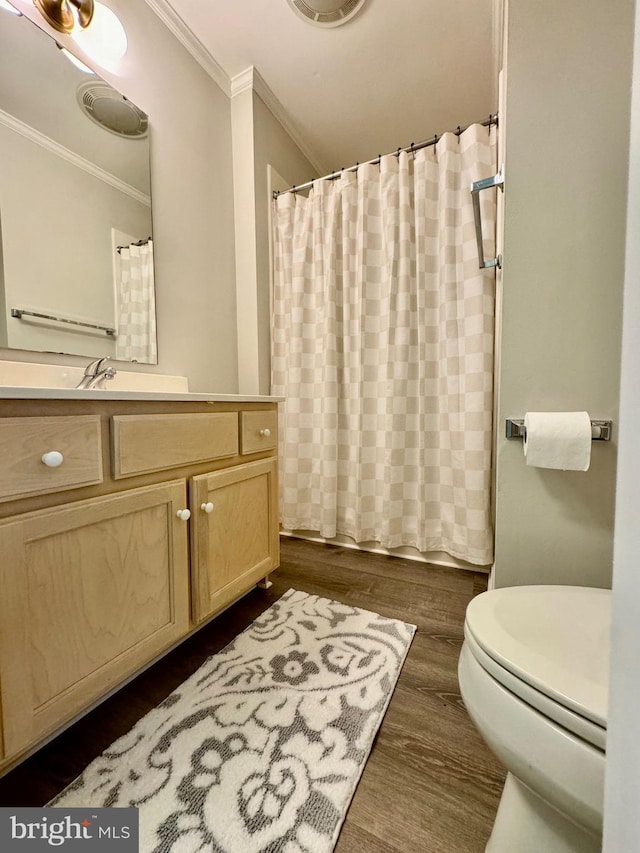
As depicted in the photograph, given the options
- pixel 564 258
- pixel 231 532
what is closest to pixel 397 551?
pixel 231 532

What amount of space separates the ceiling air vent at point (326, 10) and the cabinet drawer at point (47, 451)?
5.97 ft

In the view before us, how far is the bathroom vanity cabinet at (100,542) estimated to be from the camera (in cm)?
60

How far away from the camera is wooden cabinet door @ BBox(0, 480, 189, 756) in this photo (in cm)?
59

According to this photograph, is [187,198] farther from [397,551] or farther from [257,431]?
[397,551]

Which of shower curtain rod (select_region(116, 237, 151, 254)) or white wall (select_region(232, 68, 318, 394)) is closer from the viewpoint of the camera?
shower curtain rod (select_region(116, 237, 151, 254))

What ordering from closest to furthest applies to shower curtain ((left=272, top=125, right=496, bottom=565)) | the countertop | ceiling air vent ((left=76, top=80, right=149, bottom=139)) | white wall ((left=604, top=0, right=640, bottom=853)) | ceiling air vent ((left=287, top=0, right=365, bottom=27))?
white wall ((left=604, top=0, right=640, bottom=853)) < the countertop < ceiling air vent ((left=76, top=80, right=149, bottom=139)) < ceiling air vent ((left=287, top=0, right=365, bottom=27)) < shower curtain ((left=272, top=125, right=496, bottom=565))

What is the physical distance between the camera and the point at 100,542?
730 millimetres

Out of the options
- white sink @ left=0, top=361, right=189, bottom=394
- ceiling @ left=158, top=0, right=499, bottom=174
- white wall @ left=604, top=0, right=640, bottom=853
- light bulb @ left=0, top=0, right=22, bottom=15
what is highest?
ceiling @ left=158, top=0, right=499, bottom=174

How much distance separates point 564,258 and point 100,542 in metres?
1.24

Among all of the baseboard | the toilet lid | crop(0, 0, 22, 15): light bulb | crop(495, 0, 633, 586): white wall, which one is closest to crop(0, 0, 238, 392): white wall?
crop(0, 0, 22, 15): light bulb

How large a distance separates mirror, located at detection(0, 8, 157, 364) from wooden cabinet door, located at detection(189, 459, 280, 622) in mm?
649

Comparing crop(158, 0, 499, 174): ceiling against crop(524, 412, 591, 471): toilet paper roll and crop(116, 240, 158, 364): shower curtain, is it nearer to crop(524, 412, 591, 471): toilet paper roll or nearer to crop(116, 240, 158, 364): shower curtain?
crop(116, 240, 158, 364): shower curtain

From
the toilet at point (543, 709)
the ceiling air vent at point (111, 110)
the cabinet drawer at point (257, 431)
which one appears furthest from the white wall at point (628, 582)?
the ceiling air vent at point (111, 110)

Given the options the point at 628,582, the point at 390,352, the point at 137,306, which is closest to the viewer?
the point at 628,582
